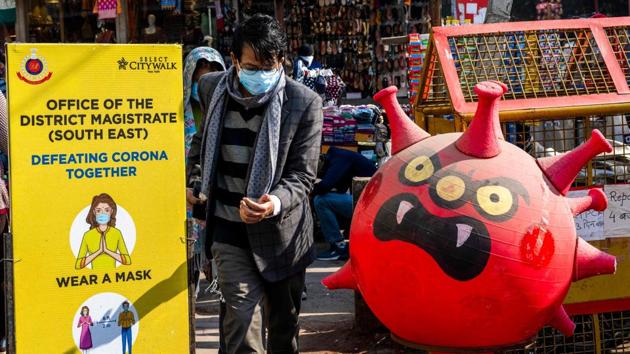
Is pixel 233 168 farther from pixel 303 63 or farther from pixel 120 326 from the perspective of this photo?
pixel 303 63

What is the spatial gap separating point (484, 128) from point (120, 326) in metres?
1.95

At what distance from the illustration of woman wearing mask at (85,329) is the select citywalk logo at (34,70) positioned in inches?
42.2

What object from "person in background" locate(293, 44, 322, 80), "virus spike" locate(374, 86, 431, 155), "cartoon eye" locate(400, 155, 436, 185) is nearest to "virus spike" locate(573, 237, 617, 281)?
"cartoon eye" locate(400, 155, 436, 185)

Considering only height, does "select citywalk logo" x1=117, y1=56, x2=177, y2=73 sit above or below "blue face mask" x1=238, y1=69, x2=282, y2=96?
above

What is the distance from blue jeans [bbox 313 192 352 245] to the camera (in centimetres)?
915

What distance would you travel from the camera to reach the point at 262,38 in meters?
4.25

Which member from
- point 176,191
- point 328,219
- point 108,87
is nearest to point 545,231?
point 176,191

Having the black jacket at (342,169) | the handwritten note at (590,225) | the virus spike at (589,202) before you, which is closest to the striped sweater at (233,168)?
the virus spike at (589,202)

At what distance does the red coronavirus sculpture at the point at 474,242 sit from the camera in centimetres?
379

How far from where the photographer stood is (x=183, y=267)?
465 cm

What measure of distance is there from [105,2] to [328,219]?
5867 millimetres

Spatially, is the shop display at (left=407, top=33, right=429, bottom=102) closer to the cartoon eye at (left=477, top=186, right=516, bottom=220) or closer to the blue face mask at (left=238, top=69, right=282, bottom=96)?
the blue face mask at (left=238, top=69, right=282, bottom=96)

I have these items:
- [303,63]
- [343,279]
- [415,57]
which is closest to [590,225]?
[343,279]

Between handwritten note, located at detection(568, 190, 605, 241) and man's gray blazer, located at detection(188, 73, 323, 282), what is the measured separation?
151 cm
